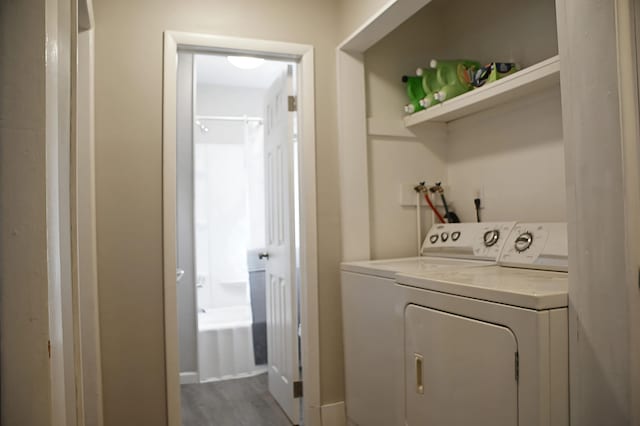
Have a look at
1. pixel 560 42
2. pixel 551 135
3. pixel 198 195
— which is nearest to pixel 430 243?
pixel 551 135

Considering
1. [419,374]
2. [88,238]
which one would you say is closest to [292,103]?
[88,238]

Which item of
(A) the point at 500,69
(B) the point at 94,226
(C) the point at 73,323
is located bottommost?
(C) the point at 73,323

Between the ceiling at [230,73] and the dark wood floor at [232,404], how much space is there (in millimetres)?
2546

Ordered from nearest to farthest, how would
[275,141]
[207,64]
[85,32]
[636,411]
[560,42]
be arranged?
[636,411] < [560,42] < [85,32] < [275,141] < [207,64]

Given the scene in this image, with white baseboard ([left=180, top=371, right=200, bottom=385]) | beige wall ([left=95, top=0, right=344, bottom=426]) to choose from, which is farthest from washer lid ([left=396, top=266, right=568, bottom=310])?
white baseboard ([left=180, top=371, right=200, bottom=385])

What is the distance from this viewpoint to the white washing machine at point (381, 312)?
1902mm

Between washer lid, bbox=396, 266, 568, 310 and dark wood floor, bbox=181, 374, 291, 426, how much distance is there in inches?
61.2

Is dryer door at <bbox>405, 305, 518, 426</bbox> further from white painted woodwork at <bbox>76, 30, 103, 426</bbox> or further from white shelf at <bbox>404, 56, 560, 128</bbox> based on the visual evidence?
white painted woodwork at <bbox>76, 30, 103, 426</bbox>

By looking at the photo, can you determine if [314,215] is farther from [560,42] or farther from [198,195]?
[198,195]

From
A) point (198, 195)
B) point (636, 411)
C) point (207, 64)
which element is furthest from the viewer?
point (198, 195)

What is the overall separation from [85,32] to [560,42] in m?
1.87

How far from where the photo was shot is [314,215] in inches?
94.9

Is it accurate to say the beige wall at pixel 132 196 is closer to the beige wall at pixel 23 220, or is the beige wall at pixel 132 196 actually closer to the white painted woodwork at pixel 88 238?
the white painted woodwork at pixel 88 238

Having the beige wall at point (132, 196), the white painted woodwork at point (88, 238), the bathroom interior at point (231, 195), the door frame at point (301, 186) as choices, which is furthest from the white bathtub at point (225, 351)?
the white painted woodwork at point (88, 238)
